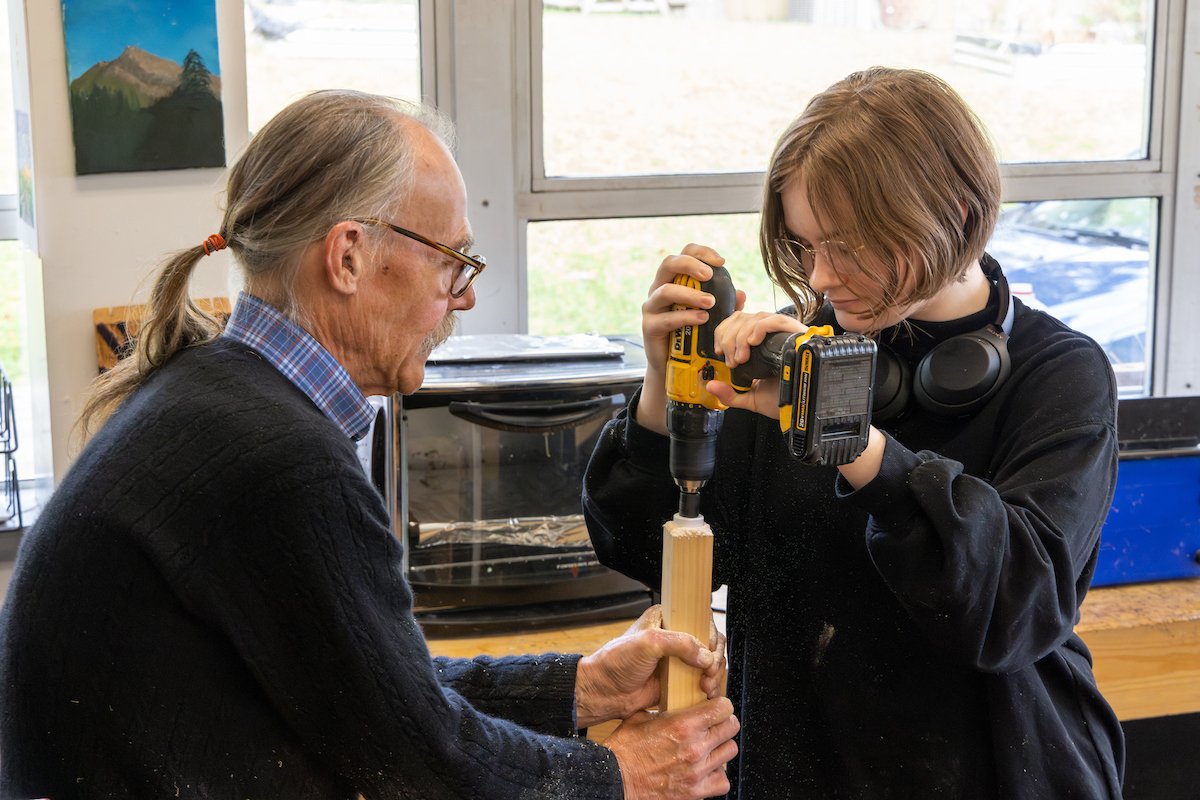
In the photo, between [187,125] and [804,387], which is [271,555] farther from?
[187,125]

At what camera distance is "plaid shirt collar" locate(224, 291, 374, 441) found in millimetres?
1092

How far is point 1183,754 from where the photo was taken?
2227 mm

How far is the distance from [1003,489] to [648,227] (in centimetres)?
167

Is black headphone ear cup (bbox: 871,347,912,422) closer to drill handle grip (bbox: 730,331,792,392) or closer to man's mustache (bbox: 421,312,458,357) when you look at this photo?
drill handle grip (bbox: 730,331,792,392)

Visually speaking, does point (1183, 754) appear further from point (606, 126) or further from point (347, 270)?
point (347, 270)

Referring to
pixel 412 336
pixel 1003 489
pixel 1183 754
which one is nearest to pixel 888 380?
pixel 1003 489

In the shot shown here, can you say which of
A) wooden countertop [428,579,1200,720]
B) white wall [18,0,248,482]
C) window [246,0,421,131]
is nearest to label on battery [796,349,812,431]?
wooden countertop [428,579,1200,720]

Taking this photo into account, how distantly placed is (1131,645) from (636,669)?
115 cm

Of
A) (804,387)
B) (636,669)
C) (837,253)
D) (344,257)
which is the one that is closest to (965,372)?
(837,253)

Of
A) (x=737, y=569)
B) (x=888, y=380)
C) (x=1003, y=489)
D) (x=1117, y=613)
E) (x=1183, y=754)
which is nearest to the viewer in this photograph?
(x=1003, y=489)

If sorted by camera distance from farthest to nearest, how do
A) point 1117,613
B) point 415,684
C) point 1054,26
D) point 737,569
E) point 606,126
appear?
1. point 1054,26
2. point 606,126
3. point 1117,613
4. point 737,569
5. point 415,684

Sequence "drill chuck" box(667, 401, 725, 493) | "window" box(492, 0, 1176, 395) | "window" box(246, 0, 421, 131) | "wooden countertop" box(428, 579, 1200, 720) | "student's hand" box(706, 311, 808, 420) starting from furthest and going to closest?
1. "window" box(492, 0, 1176, 395)
2. "window" box(246, 0, 421, 131)
3. "wooden countertop" box(428, 579, 1200, 720)
4. "drill chuck" box(667, 401, 725, 493)
5. "student's hand" box(706, 311, 808, 420)

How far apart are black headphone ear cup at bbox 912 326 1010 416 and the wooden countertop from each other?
3.02 feet

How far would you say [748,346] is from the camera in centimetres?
110
